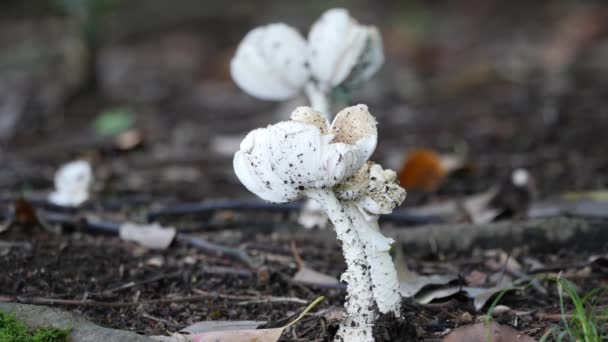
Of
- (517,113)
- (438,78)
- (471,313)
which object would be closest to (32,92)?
(438,78)

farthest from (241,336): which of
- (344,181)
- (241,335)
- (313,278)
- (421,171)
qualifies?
(421,171)

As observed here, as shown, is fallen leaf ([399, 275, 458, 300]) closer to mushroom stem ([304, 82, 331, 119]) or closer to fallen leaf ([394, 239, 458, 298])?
fallen leaf ([394, 239, 458, 298])

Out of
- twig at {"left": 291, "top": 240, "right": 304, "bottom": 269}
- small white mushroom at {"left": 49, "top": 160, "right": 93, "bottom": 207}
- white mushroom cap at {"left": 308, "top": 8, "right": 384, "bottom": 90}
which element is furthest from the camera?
small white mushroom at {"left": 49, "top": 160, "right": 93, "bottom": 207}

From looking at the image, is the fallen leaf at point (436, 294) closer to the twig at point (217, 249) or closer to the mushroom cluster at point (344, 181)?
the mushroom cluster at point (344, 181)

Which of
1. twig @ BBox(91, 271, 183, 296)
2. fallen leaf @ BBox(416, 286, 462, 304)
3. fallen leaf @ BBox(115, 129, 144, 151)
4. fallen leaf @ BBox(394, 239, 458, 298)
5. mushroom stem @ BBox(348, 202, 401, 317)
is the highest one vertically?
fallen leaf @ BBox(115, 129, 144, 151)

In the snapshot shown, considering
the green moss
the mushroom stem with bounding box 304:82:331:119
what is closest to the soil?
the green moss

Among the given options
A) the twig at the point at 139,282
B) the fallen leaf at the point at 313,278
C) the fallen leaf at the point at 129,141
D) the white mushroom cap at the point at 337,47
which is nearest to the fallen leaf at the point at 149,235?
the twig at the point at 139,282

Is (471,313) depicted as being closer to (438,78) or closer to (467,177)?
(467,177)
